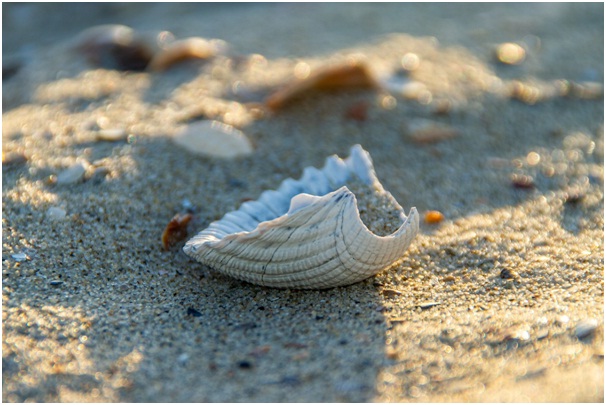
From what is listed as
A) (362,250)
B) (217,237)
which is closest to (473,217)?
(362,250)

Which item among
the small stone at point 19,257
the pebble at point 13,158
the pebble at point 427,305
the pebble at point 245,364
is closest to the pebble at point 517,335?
the pebble at point 427,305

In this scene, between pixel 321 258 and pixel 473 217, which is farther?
pixel 473 217

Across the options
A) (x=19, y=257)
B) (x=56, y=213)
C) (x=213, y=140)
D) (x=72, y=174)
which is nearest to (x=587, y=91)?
(x=213, y=140)

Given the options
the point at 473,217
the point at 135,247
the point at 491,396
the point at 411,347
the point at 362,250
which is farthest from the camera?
the point at 473,217

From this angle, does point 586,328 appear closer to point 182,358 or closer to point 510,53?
point 182,358

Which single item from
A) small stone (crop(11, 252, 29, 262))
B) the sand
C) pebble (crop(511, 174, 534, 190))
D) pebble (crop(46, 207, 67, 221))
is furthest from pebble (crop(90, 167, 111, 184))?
pebble (crop(511, 174, 534, 190))

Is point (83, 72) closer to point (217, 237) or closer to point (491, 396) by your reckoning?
point (217, 237)

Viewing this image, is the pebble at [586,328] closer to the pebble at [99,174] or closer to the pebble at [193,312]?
the pebble at [193,312]

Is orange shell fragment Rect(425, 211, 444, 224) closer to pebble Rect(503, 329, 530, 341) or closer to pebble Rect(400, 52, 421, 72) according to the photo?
pebble Rect(503, 329, 530, 341)
